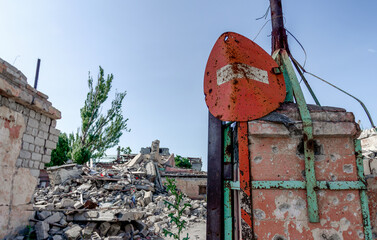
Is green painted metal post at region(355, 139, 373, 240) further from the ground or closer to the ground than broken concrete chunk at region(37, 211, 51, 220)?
further from the ground

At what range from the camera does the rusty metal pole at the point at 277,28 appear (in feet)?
9.31

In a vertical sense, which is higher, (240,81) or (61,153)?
(61,153)

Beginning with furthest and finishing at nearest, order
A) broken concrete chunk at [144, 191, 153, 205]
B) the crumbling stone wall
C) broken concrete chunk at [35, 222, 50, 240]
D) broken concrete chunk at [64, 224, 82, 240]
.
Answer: broken concrete chunk at [144, 191, 153, 205] → broken concrete chunk at [64, 224, 82, 240] → broken concrete chunk at [35, 222, 50, 240] → the crumbling stone wall

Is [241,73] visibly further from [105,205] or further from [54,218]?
[105,205]

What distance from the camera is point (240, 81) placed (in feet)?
7.02

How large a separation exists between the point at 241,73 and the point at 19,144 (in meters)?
4.45

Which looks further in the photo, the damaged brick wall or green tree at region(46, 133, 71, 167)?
green tree at region(46, 133, 71, 167)

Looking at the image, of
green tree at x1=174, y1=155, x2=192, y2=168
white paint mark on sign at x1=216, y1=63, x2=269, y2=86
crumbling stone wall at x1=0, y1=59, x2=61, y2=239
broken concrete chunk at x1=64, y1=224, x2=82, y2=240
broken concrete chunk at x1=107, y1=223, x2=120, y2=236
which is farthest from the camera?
green tree at x1=174, y1=155, x2=192, y2=168

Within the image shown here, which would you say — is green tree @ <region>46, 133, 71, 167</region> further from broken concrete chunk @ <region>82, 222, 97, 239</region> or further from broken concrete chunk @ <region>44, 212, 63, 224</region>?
broken concrete chunk @ <region>82, 222, 97, 239</region>

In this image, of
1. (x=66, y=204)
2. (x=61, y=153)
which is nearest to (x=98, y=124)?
(x=61, y=153)

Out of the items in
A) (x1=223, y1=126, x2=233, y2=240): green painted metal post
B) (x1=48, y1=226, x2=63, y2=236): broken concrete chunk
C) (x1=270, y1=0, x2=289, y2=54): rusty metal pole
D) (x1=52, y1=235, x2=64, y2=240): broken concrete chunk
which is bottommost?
(x1=52, y1=235, x2=64, y2=240): broken concrete chunk

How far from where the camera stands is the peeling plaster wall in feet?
6.07

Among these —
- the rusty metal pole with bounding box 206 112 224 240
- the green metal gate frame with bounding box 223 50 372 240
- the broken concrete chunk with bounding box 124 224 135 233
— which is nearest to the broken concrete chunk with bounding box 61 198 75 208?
the broken concrete chunk with bounding box 124 224 135 233

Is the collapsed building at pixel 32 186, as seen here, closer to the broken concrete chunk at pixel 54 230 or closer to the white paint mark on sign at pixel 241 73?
the broken concrete chunk at pixel 54 230
